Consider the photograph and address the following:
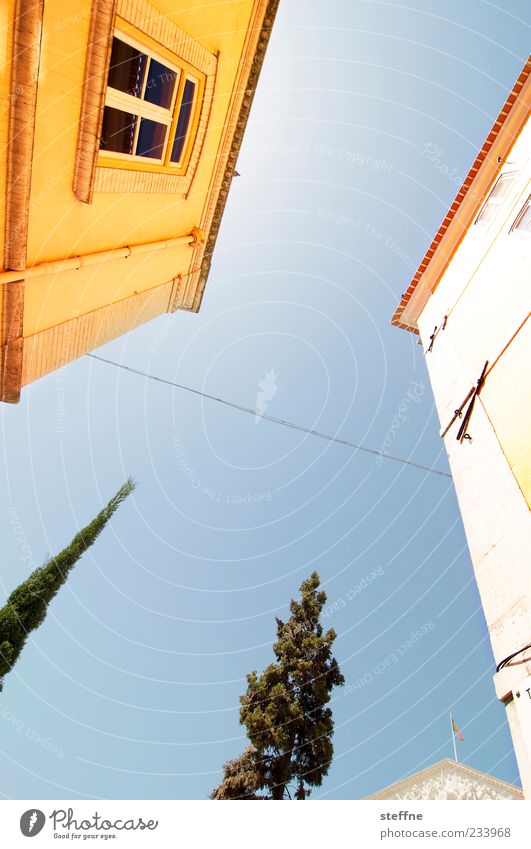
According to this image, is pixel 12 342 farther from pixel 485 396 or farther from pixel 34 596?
pixel 34 596

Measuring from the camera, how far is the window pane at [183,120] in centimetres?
702

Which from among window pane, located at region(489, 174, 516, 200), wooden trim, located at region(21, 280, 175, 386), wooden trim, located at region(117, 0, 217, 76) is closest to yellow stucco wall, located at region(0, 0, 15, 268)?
wooden trim, located at region(117, 0, 217, 76)

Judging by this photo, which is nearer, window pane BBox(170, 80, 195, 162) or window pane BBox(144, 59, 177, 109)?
window pane BBox(144, 59, 177, 109)

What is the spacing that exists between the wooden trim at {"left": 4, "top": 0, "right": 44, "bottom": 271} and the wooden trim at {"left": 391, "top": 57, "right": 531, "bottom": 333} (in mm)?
8317

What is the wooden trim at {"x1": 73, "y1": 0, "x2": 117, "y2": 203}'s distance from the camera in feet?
15.0

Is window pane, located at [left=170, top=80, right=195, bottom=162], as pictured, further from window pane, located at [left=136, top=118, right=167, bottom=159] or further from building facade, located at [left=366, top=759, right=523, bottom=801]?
building facade, located at [left=366, top=759, right=523, bottom=801]

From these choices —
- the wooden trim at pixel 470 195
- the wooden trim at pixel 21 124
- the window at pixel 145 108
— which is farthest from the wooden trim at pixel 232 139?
the wooden trim at pixel 21 124

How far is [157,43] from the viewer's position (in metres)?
5.76

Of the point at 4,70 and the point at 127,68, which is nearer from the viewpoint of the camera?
the point at 4,70

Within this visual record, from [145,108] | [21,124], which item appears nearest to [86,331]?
[145,108]

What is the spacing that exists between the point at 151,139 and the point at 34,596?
49.2 feet

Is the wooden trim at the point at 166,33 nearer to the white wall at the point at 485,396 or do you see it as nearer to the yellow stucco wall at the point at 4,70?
the yellow stucco wall at the point at 4,70

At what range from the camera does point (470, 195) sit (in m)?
8.87

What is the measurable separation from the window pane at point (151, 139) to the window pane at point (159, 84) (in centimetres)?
30
